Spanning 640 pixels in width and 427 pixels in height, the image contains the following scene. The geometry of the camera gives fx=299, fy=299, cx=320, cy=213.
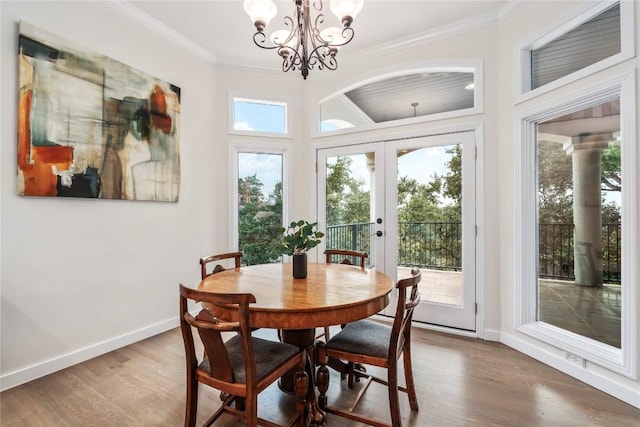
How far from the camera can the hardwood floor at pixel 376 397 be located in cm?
180

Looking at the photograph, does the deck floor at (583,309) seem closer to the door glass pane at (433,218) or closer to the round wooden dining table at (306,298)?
the door glass pane at (433,218)

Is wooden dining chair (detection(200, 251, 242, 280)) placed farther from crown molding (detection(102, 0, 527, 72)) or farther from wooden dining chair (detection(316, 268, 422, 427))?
crown molding (detection(102, 0, 527, 72))

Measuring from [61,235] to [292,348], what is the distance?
2.13 m

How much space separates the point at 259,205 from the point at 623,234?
3479 mm

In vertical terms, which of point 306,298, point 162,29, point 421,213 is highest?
point 162,29

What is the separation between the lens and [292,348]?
5.55 ft

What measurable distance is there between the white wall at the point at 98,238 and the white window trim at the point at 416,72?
1330 mm

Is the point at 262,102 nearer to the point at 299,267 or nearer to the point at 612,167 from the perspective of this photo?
the point at 299,267

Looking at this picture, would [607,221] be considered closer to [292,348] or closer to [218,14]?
[292,348]

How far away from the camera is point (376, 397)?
2.00 meters

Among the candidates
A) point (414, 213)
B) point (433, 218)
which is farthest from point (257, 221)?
point (433, 218)

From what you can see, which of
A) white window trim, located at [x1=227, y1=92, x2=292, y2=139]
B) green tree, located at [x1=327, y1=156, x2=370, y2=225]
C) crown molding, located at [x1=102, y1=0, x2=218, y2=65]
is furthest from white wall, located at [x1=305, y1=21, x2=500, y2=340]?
crown molding, located at [x1=102, y1=0, x2=218, y2=65]

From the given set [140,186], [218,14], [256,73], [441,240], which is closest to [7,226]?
[140,186]

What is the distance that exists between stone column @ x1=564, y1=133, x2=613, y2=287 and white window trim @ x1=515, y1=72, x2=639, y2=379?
28 centimetres
